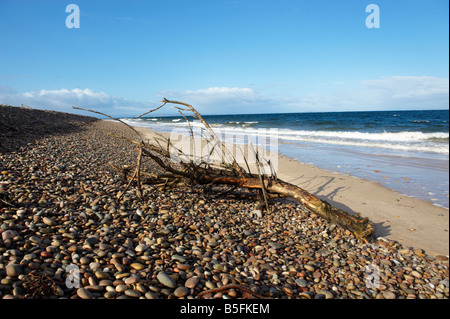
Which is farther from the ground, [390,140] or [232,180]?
[390,140]

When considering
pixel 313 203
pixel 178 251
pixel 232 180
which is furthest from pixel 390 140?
pixel 178 251

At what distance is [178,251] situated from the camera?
2822 mm

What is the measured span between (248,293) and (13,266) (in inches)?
77.7

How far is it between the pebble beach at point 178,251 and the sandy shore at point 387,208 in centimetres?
36

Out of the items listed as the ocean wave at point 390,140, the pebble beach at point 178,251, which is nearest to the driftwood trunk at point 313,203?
the pebble beach at point 178,251

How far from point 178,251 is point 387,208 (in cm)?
389

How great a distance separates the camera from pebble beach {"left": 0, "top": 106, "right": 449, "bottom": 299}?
2.22 m

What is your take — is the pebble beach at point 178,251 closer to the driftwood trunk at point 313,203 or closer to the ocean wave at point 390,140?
the driftwood trunk at point 313,203

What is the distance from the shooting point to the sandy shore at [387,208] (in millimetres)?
3592

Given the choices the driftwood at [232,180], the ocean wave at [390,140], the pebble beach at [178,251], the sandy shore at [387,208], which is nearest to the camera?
the pebble beach at [178,251]

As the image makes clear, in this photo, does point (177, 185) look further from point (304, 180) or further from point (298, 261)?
point (304, 180)

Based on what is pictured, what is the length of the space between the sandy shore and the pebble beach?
36 centimetres

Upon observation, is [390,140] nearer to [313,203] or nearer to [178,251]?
[313,203]
